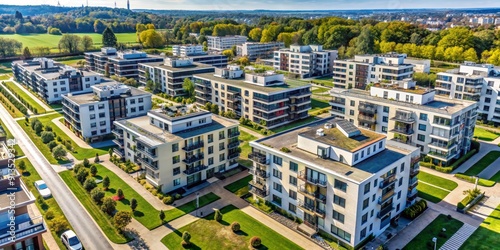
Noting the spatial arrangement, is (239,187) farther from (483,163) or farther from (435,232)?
(483,163)

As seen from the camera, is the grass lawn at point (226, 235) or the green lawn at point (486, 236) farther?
the green lawn at point (486, 236)

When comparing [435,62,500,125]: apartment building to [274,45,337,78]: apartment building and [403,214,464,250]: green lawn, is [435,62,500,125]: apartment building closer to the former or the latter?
[403,214,464,250]: green lawn

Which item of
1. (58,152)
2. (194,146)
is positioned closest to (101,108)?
(58,152)

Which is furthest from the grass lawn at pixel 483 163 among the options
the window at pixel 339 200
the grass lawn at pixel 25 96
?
the grass lawn at pixel 25 96

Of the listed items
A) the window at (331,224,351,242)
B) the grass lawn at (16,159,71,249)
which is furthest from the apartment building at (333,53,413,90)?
the grass lawn at (16,159,71,249)

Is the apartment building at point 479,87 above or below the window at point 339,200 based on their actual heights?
above

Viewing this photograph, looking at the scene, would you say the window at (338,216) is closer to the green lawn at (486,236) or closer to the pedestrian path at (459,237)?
the pedestrian path at (459,237)
